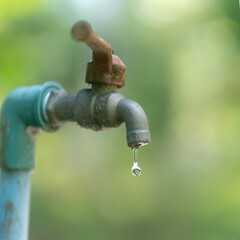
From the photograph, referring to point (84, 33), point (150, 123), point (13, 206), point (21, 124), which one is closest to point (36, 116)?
point (21, 124)

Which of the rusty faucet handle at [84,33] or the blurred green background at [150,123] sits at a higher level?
the blurred green background at [150,123]

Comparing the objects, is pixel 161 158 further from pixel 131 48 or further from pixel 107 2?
pixel 107 2

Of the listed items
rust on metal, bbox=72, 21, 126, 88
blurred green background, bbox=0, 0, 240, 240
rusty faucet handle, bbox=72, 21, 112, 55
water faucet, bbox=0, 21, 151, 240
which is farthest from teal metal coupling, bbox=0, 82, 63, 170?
blurred green background, bbox=0, 0, 240, 240

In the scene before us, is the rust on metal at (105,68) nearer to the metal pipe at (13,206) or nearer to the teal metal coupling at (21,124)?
the teal metal coupling at (21,124)

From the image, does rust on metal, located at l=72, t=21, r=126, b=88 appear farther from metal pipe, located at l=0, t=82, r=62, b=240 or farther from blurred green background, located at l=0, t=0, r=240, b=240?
blurred green background, located at l=0, t=0, r=240, b=240

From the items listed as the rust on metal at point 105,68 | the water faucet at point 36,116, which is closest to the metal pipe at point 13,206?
the water faucet at point 36,116

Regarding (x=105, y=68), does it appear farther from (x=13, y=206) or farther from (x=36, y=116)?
(x=13, y=206)

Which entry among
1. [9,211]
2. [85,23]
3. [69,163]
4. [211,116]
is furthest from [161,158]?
[85,23]

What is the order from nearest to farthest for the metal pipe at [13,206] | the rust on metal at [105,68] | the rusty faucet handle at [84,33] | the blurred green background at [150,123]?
the rusty faucet handle at [84,33] < the rust on metal at [105,68] < the metal pipe at [13,206] < the blurred green background at [150,123]
